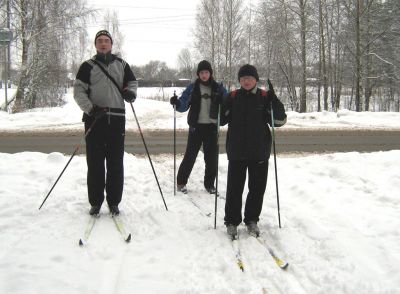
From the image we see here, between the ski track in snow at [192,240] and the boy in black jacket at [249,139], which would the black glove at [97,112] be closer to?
the ski track in snow at [192,240]

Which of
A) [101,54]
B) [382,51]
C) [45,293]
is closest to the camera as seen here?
[45,293]

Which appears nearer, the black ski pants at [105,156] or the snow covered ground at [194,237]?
the snow covered ground at [194,237]

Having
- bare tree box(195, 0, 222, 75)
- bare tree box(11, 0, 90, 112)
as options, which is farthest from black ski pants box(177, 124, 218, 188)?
bare tree box(195, 0, 222, 75)

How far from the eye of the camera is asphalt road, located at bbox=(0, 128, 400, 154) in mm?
10133

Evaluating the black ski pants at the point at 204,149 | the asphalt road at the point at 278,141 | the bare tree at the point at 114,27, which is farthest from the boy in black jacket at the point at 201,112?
the bare tree at the point at 114,27

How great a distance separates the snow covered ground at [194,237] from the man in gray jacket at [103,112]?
0.42m

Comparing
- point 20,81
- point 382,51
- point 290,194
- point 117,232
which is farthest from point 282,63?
point 117,232

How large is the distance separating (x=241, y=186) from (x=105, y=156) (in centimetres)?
167

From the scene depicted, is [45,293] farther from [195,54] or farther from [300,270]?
[195,54]

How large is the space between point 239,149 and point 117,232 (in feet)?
5.26

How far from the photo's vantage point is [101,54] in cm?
459

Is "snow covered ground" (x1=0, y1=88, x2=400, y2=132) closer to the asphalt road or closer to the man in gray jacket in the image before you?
the asphalt road

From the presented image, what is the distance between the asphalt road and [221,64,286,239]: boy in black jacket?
17.5 ft

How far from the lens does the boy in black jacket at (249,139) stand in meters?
4.19
